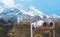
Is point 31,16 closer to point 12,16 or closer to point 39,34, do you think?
point 12,16

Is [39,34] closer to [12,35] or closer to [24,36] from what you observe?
[24,36]

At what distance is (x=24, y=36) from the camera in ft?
14.4

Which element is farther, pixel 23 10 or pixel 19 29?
pixel 23 10

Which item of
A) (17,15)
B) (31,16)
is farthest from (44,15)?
(17,15)

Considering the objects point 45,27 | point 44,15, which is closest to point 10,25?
point 44,15

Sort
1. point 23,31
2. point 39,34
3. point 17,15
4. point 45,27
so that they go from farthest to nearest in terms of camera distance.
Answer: point 17,15
point 23,31
point 39,34
point 45,27

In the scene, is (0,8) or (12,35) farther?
(0,8)

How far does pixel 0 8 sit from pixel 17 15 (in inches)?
21.7

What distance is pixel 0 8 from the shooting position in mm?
5426

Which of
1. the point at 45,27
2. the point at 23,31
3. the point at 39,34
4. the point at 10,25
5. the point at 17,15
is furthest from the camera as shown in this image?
the point at 17,15

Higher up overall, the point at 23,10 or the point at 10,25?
the point at 23,10

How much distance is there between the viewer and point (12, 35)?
462 cm

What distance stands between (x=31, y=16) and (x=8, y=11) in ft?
2.14

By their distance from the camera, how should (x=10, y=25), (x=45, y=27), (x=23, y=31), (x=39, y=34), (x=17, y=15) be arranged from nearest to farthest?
(x=45, y=27), (x=39, y=34), (x=23, y=31), (x=10, y=25), (x=17, y=15)
